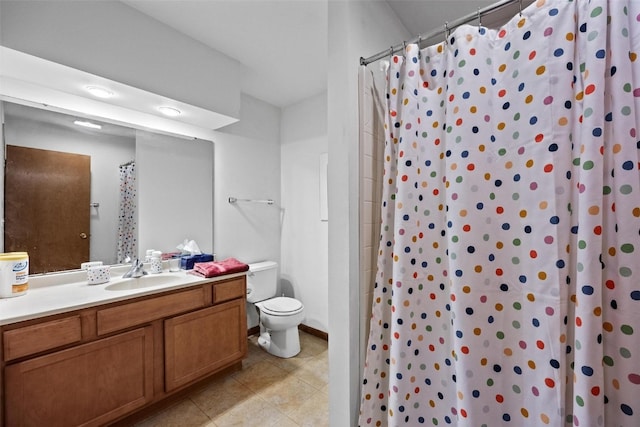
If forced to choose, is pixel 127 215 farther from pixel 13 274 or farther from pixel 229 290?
pixel 229 290

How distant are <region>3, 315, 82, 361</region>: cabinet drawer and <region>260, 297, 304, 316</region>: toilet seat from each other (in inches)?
51.2

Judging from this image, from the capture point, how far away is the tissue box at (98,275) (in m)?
1.75

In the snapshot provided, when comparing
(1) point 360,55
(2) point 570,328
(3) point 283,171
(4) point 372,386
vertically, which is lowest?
(4) point 372,386

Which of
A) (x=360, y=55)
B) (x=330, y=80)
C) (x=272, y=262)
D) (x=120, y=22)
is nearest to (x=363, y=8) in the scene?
(x=360, y=55)

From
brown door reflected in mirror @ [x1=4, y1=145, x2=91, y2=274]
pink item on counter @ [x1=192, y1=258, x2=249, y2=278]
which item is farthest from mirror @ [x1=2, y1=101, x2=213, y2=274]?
pink item on counter @ [x1=192, y1=258, x2=249, y2=278]

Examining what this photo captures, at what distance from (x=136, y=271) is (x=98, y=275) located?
0.72 feet

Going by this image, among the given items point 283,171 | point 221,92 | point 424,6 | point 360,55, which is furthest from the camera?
point 283,171

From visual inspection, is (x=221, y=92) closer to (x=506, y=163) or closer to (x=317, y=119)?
(x=317, y=119)

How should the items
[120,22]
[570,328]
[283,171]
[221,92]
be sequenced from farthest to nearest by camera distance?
1. [283,171]
2. [221,92]
3. [120,22]
4. [570,328]

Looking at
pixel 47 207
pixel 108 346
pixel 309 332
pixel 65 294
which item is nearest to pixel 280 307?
pixel 309 332

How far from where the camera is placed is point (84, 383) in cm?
143

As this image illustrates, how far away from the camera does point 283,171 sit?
313cm

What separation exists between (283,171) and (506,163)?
2.53m

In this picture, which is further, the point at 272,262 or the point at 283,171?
the point at 283,171
